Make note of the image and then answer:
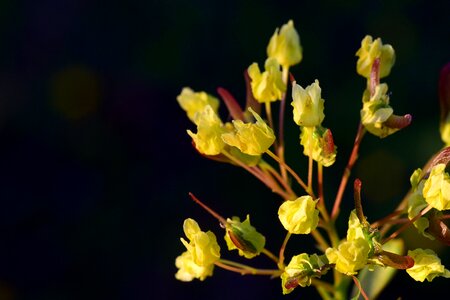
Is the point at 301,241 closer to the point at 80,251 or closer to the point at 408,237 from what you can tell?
the point at 408,237

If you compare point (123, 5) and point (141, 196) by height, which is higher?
point (123, 5)

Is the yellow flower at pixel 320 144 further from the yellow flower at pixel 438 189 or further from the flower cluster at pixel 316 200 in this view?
the yellow flower at pixel 438 189

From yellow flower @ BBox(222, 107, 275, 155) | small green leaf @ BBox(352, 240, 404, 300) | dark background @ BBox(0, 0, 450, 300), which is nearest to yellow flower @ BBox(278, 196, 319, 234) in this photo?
yellow flower @ BBox(222, 107, 275, 155)

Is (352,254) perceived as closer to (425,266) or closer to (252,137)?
(425,266)

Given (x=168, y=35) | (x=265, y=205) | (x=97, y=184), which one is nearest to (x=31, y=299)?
(x=97, y=184)

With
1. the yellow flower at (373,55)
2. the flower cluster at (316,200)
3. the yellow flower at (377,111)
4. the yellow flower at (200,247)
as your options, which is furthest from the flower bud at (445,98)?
the yellow flower at (200,247)

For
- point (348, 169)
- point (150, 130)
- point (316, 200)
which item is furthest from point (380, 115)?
point (150, 130)
